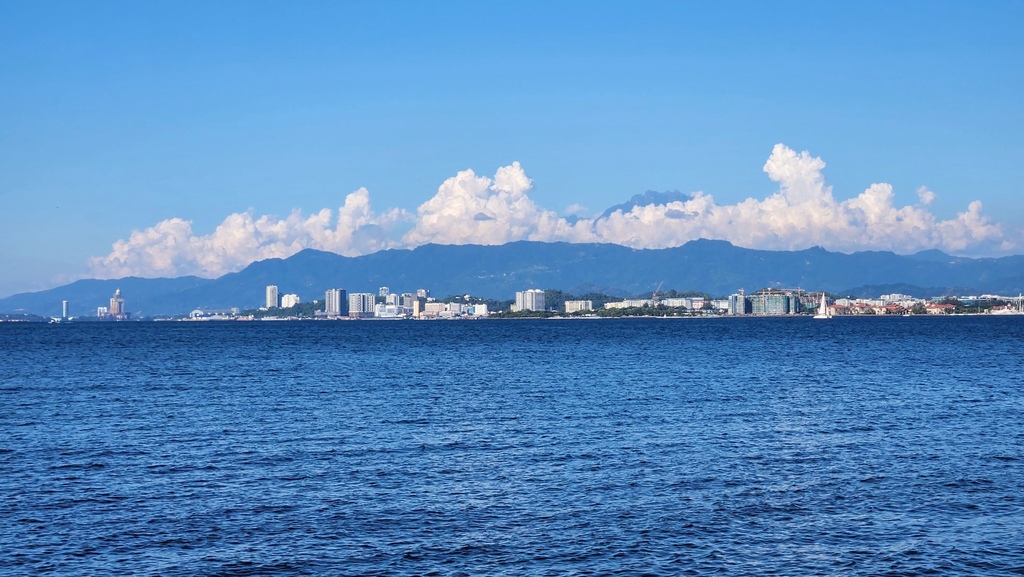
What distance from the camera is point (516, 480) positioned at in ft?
101

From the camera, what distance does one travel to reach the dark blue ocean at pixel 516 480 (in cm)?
2297

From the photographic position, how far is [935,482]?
3034 centimetres

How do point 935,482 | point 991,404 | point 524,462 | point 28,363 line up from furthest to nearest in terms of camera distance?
1. point 28,363
2. point 991,404
3. point 524,462
4. point 935,482

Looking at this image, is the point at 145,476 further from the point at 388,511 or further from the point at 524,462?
the point at 524,462

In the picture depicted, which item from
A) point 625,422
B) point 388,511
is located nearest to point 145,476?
point 388,511

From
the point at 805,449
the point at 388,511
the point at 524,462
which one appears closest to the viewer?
the point at 388,511

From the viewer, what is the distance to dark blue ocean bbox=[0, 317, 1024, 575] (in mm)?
22969

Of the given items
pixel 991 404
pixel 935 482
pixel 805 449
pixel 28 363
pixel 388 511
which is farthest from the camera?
pixel 28 363

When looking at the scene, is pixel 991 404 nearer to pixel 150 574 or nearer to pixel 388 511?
pixel 388 511

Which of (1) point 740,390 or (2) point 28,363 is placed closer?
(1) point 740,390

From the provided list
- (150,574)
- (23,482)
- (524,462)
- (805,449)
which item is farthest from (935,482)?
(23,482)

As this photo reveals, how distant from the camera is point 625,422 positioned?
44188 mm

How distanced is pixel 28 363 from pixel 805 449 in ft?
267

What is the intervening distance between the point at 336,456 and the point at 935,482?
64.2 ft
